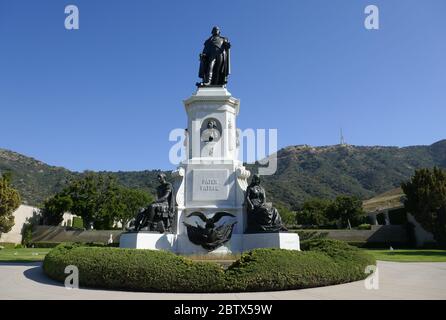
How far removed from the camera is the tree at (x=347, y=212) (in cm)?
5903

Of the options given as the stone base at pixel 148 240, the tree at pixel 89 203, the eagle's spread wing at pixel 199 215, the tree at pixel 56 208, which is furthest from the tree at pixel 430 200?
the tree at pixel 56 208

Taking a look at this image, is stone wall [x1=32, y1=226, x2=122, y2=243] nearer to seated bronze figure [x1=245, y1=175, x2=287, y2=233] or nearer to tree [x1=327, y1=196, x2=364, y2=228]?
seated bronze figure [x1=245, y1=175, x2=287, y2=233]

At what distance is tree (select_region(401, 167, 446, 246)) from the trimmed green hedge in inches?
1199

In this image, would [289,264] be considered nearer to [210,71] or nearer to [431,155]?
[210,71]

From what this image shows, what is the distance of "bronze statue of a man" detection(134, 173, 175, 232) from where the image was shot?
1503cm

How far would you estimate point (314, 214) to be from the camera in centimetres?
6562

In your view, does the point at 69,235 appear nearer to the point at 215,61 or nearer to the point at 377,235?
the point at 215,61

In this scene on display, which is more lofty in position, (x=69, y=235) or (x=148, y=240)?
(x=148, y=240)

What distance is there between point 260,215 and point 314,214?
53294mm

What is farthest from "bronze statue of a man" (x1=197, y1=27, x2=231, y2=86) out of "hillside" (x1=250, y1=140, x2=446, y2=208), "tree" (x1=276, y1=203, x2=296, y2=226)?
"hillside" (x1=250, y1=140, x2=446, y2=208)

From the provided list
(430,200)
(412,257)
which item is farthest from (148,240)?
(430,200)

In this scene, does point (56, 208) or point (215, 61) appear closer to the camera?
point (215, 61)

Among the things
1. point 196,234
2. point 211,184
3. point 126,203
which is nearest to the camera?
point 196,234
